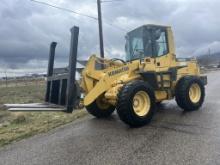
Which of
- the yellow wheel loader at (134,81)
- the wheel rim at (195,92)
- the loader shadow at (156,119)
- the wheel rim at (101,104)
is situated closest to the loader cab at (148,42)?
the yellow wheel loader at (134,81)

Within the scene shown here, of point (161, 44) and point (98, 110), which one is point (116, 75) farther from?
point (161, 44)

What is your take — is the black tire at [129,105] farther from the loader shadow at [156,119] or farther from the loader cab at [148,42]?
the loader cab at [148,42]

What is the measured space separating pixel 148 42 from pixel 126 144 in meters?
4.15

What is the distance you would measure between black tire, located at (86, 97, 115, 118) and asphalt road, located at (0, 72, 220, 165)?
22.0 inches

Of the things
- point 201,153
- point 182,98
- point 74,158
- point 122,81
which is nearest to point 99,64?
point 122,81

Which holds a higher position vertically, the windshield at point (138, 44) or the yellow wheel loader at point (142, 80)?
the windshield at point (138, 44)

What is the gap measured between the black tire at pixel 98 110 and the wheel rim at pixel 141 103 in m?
1.73

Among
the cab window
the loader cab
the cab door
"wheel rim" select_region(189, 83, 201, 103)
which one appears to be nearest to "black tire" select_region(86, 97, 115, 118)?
the loader cab

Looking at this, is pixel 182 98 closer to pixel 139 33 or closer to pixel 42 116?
pixel 139 33

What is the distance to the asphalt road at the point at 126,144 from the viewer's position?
221 inches

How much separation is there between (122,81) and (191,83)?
2913 mm

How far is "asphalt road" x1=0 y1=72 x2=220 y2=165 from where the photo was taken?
5617 mm

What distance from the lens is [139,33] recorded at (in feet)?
32.5

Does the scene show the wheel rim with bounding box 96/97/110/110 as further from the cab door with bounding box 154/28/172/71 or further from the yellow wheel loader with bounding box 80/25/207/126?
the cab door with bounding box 154/28/172/71
